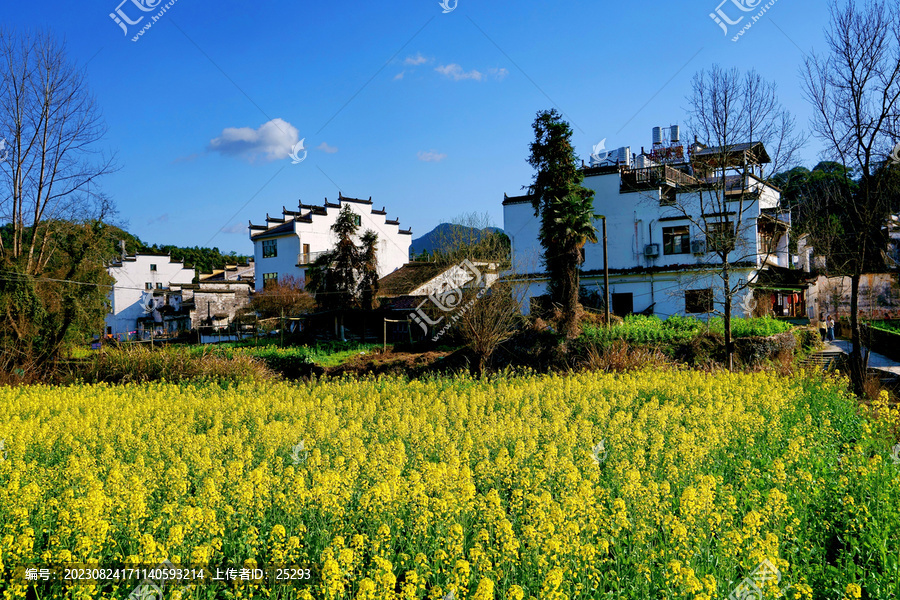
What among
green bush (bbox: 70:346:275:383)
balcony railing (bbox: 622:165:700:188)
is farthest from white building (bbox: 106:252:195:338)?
balcony railing (bbox: 622:165:700:188)

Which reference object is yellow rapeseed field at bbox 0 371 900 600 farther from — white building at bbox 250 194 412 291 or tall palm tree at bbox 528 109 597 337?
white building at bbox 250 194 412 291

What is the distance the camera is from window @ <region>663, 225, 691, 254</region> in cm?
3259

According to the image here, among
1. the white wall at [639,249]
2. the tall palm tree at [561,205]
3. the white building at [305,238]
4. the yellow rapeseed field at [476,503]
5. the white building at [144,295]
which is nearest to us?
the yellow rapeseed field at [476,503]

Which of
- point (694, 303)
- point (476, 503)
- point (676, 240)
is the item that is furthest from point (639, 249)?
point (476, 503)

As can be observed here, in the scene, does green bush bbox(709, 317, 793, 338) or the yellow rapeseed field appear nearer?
the yellow rapeseed field

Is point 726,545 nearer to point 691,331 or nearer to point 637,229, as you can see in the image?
point 691,331

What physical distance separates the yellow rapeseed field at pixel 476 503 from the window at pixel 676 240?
78.2ft

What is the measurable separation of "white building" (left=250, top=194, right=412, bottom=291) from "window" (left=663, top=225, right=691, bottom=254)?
23.3 m

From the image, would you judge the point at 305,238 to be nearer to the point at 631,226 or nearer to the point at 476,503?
the point at 631,226

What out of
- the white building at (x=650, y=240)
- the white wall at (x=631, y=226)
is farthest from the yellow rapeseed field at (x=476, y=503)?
the white wall at (x=631, y=226)

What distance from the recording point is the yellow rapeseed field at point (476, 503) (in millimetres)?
4180

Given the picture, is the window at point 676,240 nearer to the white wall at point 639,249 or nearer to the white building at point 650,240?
the white building at point 650,240

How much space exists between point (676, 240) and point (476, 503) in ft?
101

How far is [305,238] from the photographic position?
49.9 meters
